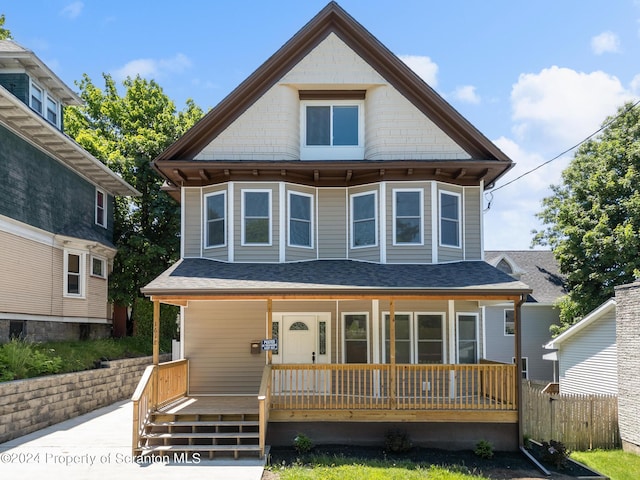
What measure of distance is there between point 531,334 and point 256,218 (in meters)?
19.9

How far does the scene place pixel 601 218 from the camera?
25359 millimetres

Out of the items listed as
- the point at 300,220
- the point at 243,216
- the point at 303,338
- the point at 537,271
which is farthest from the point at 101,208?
the point at 537,271

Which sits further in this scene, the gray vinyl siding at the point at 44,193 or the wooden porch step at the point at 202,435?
the gray vinyl siding at the point at 44,193

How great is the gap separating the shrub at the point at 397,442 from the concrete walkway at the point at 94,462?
283cm

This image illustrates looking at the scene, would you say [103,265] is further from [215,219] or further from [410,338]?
[410,338]

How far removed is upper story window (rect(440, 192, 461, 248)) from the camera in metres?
15.5

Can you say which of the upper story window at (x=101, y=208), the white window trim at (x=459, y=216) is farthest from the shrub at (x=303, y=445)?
the upper story window at (x=101, y=208)

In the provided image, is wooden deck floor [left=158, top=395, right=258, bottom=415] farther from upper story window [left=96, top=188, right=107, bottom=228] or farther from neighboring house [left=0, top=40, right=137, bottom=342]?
upper story window [left=96, top=188, right=107, bottom=228]

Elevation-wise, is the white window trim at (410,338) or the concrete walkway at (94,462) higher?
the white window trim at (410,338)

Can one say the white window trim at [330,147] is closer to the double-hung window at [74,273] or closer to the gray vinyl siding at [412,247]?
the gray vinyl siding at [412,247]

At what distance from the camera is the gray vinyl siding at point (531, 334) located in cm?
2981

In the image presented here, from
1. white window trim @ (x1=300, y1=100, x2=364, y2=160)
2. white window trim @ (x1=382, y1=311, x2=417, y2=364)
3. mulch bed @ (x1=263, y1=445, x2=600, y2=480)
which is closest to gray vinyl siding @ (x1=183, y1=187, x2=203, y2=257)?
white window trim @ (x1=300, y1=100, x2=364, y2=160)

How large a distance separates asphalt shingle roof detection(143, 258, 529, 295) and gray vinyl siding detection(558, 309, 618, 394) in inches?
296

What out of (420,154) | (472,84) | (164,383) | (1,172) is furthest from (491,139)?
(1,172)
